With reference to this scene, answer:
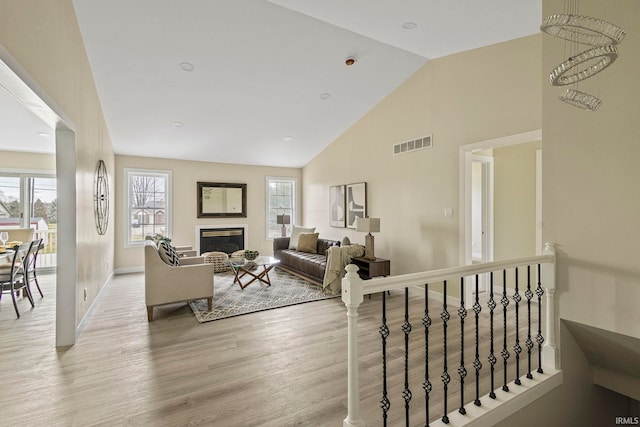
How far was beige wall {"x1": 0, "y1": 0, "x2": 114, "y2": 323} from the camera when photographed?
1.91 meters

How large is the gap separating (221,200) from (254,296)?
3465mm

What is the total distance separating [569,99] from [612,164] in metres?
0.93

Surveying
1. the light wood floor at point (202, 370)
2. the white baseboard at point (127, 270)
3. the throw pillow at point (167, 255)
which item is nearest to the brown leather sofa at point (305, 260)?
the light wood floor at point (202, 370)

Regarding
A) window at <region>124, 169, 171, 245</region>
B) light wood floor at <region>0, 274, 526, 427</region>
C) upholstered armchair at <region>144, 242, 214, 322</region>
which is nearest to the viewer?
light wood floor at <region>0, 274, 526, 427</region>

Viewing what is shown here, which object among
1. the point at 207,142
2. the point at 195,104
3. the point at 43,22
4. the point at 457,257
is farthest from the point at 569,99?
the point at 207,142

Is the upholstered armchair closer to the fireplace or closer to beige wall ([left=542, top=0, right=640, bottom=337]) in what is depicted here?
the fireplace

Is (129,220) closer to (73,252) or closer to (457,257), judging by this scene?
(73,252)

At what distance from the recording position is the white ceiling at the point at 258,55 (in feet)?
9.69

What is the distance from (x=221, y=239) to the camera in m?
7.34

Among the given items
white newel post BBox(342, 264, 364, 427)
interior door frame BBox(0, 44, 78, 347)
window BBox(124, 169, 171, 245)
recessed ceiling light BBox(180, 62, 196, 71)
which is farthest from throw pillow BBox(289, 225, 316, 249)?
white newel post BBox(342, 264, 364, 427)

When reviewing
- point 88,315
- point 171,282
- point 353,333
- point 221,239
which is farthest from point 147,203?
point 353,333

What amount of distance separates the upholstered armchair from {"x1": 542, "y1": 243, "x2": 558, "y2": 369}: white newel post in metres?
3.61

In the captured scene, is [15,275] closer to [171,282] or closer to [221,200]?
[171,282]

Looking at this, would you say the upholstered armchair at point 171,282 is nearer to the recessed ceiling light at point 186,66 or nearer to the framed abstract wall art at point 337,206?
the recessed ceiling light at point 186,66
